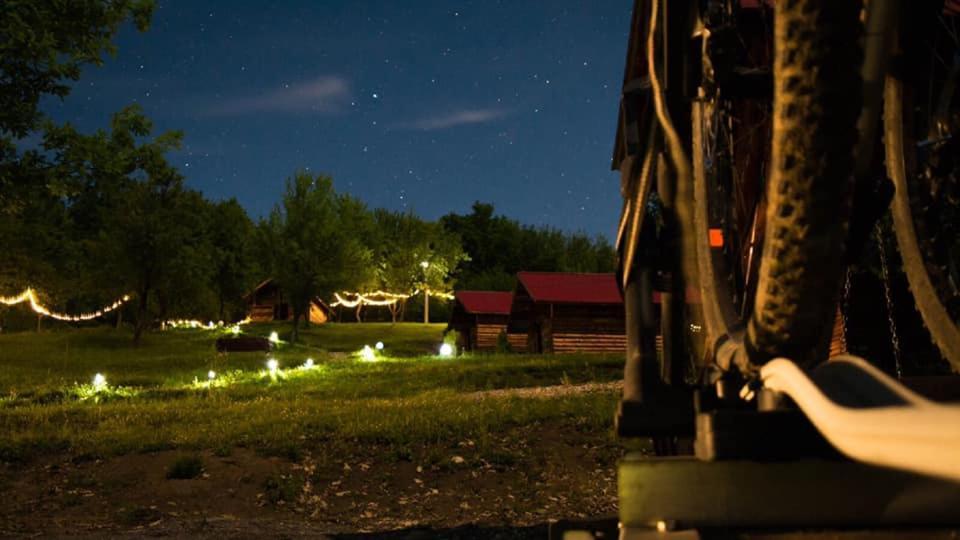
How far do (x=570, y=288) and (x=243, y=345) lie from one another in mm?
15993

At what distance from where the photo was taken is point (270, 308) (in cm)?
8725

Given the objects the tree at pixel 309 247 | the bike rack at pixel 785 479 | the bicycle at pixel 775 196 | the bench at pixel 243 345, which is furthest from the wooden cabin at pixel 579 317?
the bike rack at pixel 785 479

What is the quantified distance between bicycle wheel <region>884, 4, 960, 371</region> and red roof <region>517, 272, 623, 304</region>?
30.9m

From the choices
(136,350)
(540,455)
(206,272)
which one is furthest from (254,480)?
(206,272)

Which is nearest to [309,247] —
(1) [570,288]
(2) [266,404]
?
(1) [570,288]

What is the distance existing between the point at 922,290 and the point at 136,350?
4350 centimetres

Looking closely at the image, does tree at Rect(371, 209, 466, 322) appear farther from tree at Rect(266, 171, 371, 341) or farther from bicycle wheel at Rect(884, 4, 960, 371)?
bicycle wheel at Rect(884, 4, 960, 371)

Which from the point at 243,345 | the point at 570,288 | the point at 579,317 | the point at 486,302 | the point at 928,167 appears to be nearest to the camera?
the point at 928,167

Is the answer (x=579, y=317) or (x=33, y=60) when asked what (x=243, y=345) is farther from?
(x=33, y=60)

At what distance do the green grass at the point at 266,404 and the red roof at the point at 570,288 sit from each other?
7.24 meters

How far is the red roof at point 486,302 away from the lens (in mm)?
47000

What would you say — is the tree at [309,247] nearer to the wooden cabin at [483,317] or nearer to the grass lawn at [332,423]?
the wooden cabin at [483,317]

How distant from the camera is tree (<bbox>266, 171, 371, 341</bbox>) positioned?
4978cm

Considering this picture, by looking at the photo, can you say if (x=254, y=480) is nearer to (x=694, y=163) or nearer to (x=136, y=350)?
(x=694, y=163)
